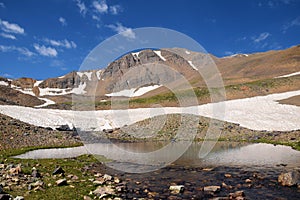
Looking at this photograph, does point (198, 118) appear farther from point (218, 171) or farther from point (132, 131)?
point (218, 171)

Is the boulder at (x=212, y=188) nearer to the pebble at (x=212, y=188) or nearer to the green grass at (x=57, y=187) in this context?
the pebble at (x=212, y=188)

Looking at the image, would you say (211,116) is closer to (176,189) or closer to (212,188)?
(212,188)

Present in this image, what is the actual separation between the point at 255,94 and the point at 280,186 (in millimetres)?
77754

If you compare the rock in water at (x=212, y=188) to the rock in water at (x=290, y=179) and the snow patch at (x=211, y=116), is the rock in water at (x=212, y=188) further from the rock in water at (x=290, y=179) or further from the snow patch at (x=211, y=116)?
the snow patch at (x=211, y=116)

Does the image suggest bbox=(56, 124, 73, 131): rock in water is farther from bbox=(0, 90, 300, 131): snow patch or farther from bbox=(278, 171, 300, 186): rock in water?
bbox=(278, 171, 300, 186): rock in water

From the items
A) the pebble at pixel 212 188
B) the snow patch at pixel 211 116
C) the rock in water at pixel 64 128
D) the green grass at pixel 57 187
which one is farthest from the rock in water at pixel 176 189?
the snow patch at pixel 211 116

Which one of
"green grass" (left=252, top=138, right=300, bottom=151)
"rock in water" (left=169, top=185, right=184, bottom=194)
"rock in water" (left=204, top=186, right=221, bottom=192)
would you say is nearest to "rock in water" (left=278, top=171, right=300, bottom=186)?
"rock in water" (left=204, top=186, right=221, bottom=192)

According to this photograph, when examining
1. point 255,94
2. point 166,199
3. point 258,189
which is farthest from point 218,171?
point 255,94

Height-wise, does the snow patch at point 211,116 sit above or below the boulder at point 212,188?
above

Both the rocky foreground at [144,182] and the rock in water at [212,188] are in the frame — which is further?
the rock in water at [212,188]

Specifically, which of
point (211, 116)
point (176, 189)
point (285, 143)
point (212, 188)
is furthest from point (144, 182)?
point (211, 116)

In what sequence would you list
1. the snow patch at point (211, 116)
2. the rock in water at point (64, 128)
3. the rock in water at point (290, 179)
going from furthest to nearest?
1. the snow patch at point (211, 116)
2. the rock in water at point (64, 128)
3. the rock in water at point (290, 179)

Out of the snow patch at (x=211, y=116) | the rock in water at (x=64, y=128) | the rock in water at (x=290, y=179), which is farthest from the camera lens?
the snow patch at (x=211, y=116)

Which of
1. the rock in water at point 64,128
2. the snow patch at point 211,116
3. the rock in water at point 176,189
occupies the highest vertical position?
the snow patch at point 211,116
